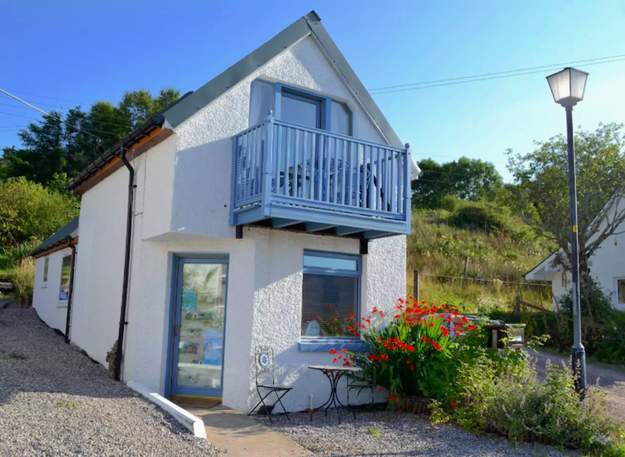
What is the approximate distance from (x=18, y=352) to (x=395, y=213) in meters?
7.01

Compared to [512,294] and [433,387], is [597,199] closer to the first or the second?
[512,294]

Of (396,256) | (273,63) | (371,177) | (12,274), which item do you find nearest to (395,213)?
(371,177)

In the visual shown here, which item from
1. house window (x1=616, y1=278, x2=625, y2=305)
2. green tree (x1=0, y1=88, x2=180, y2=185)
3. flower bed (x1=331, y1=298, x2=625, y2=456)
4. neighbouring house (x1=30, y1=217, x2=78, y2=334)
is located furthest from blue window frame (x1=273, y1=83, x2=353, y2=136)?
green tree (x1=0, y1=88, x2=180, y2=185)

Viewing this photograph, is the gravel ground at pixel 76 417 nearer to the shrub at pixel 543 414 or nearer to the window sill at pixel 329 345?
the window sill at pixel 329 345

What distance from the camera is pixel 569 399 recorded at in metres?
6.73

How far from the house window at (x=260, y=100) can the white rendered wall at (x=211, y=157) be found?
0.15 metres

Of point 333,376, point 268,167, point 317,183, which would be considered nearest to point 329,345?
point 333,376

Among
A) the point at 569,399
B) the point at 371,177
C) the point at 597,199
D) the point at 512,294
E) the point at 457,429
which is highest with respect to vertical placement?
the point at 597,199

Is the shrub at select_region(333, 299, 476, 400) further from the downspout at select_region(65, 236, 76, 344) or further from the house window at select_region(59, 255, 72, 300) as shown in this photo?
the house window at select_region(59, 255, 72, 300)

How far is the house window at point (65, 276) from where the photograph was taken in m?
12.7

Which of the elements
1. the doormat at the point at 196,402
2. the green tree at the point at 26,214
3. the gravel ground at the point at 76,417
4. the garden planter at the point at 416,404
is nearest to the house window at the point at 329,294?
the garden planter at the point at 416,404

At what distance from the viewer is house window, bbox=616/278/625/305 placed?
58.9 feet

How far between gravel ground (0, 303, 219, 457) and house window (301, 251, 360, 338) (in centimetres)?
288

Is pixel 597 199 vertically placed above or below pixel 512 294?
above
